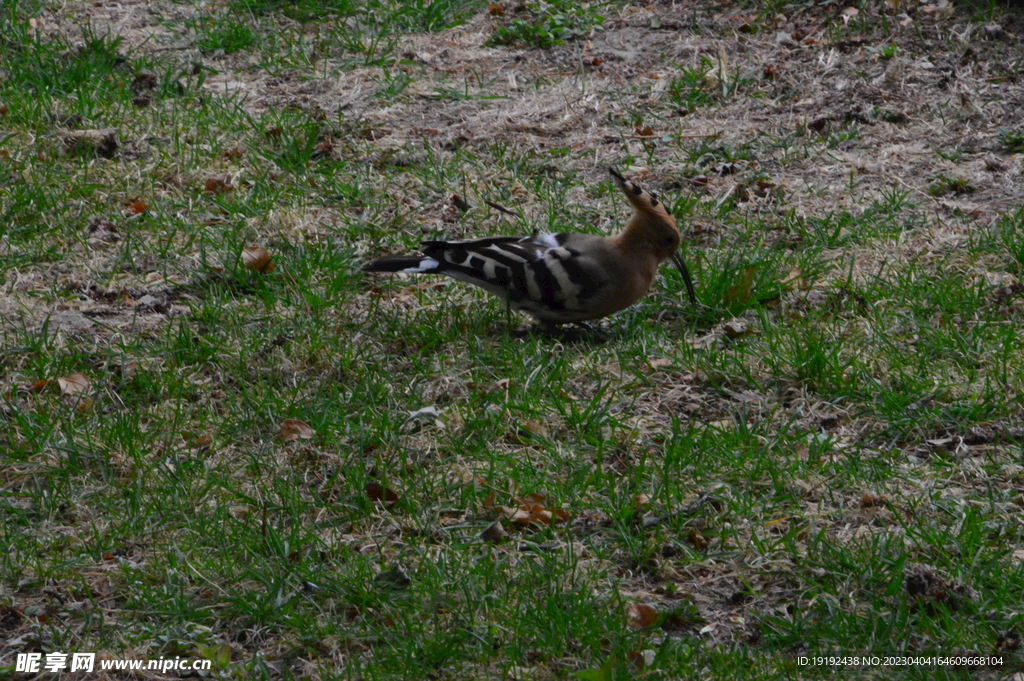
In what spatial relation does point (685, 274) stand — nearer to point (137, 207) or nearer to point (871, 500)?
point (871, 500)

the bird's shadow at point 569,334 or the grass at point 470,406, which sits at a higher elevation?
the grass at point 470,406

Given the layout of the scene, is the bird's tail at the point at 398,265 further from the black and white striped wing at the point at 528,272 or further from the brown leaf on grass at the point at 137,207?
the brown leaf on grass at the point at 137,207

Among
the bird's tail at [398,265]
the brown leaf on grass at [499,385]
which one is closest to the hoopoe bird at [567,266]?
the bird's tail at [398,265]

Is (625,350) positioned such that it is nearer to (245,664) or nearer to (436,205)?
(436,205)

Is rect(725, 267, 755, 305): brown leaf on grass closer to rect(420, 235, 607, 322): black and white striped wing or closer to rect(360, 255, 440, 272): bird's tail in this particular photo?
rect(420, 235, 607, 322): black and white striped wing

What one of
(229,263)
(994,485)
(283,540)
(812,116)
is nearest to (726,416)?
(994,485)

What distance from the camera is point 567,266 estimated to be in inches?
197

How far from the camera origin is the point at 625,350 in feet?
15.6

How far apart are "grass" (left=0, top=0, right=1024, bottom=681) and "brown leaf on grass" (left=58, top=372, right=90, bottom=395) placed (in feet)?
0.05

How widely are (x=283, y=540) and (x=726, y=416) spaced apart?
1770 millimetres

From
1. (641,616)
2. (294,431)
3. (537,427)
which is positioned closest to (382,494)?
(294,431)

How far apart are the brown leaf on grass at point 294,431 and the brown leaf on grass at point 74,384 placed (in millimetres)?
867

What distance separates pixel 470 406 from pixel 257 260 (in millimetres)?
1611

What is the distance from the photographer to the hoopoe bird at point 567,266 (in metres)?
4.93
